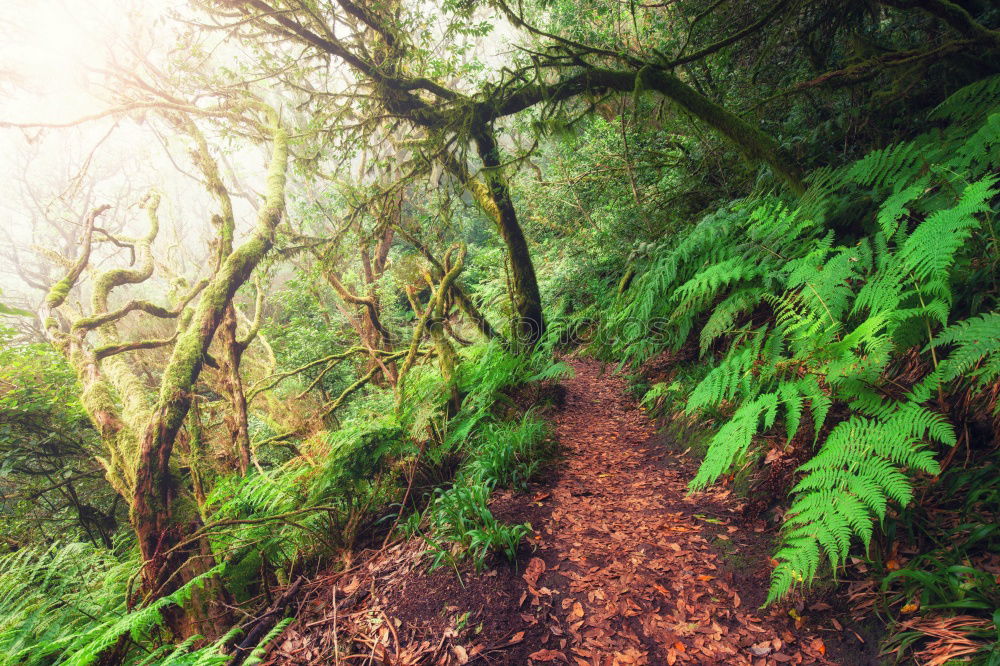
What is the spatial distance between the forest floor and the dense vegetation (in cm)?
17

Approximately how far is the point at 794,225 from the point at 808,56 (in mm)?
2434

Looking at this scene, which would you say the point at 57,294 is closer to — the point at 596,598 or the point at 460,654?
the point at 460,654

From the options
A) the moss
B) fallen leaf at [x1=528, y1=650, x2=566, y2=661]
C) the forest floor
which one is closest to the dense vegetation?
the forest floor

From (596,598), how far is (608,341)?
3.97 m

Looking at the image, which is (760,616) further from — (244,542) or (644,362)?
(244,542)

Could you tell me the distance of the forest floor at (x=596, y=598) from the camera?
5.85ft

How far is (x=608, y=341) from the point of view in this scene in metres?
5.75

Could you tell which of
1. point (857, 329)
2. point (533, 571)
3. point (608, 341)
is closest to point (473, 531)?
point (533, 571)

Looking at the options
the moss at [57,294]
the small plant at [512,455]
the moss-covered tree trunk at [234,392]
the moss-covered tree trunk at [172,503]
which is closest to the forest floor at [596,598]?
the small plant at [512,455]

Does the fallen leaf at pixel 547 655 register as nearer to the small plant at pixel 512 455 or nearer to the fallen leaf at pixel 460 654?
the fallen leaf at pixel 460 654

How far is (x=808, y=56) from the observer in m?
4.20

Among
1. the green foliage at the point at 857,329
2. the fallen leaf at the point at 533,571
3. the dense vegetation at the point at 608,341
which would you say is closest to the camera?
the green foliage at the point at 857,329

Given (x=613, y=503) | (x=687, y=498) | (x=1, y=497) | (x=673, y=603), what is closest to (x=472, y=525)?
(x=613, y=503)

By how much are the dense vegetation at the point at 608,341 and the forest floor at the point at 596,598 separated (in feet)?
0.54
